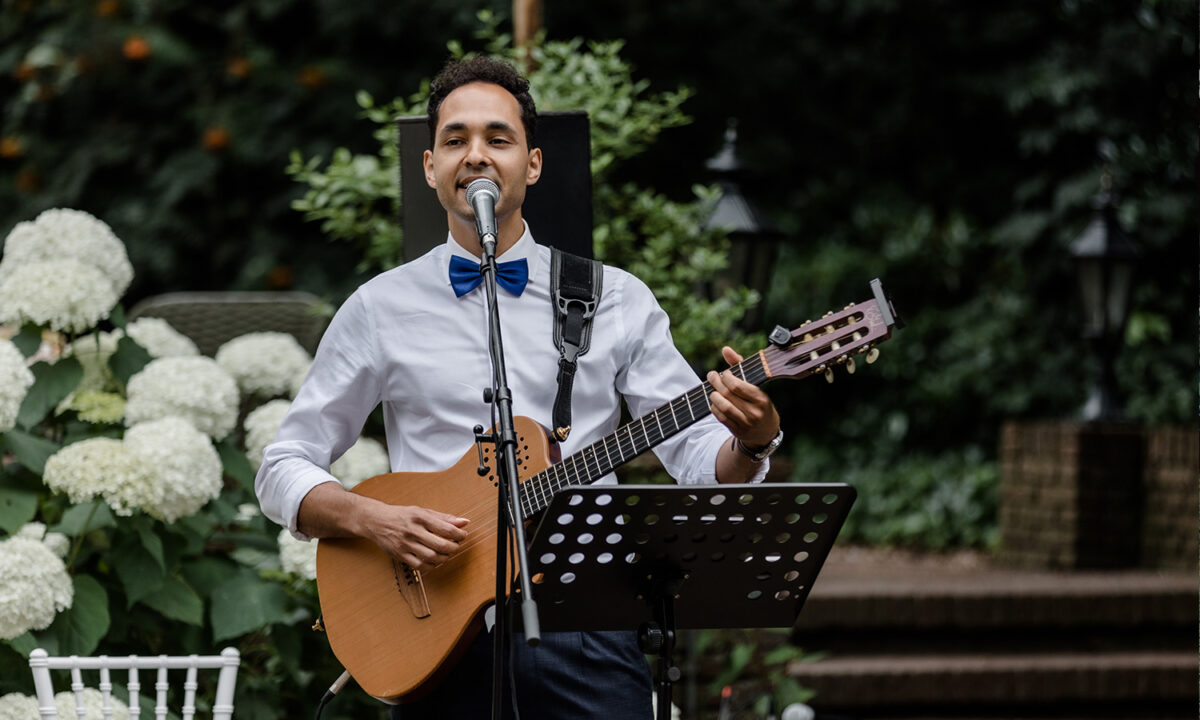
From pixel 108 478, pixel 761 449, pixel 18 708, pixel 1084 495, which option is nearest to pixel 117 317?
pixel 108 478

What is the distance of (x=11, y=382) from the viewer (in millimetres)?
3283

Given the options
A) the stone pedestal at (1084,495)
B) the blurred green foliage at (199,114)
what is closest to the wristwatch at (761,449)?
the blurred green foliage at (199,114)

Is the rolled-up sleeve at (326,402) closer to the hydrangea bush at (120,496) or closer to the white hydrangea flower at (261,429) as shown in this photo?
the hydrangea bush at (120,496)

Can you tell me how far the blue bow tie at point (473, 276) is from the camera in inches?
101

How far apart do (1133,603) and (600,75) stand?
368 centimetres

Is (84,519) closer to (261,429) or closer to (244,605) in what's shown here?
(244,605)

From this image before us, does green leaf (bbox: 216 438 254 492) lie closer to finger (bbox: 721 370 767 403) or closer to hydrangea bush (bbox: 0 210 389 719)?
hydrangea bush (bbox: 0 210 389 719)

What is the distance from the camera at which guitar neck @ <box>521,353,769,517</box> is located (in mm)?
2328

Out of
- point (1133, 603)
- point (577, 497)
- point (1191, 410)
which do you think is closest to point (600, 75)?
point (577, 497)

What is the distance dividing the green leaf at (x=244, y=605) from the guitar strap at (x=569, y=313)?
1.35 meters

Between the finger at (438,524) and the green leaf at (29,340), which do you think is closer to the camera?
the finger at (438,524)

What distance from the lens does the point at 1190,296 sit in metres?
9.27

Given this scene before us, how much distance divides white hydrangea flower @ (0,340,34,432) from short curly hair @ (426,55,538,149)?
131 cm

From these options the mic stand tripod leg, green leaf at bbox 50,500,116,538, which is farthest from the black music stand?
green leaf at bbox 50,500,116,538
